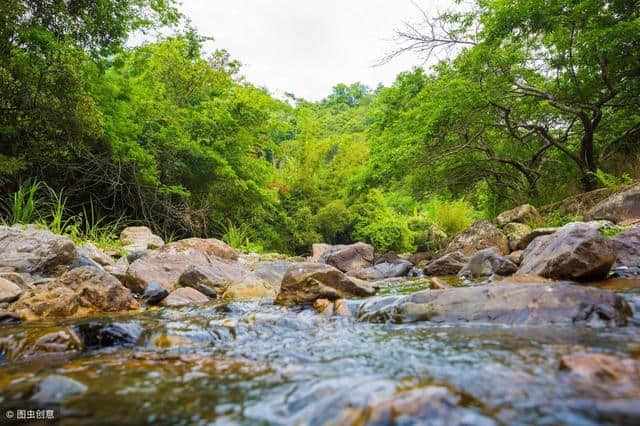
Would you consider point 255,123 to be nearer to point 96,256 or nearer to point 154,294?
point 96,256

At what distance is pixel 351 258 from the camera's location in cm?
895

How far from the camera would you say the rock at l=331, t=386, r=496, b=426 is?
3.96ft

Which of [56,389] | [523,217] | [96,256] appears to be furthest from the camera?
[523,217]

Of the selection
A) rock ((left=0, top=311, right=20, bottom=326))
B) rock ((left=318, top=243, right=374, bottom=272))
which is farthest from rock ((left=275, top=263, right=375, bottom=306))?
rock ((left=318, top=243, right=374, bottom=272))

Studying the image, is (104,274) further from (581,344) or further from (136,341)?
(581,344)

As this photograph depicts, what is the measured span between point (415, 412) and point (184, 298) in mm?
3852

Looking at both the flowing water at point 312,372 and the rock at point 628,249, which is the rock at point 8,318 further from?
the rock at point 628,249

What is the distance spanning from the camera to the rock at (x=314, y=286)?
3.90 meters

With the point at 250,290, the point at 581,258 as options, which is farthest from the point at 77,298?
the point at 581,258

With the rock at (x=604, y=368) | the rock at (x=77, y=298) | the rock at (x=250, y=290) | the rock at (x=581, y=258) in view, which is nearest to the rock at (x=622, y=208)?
the rock at (x=581, y=258)

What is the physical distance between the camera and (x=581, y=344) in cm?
191

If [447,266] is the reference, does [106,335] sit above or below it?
above

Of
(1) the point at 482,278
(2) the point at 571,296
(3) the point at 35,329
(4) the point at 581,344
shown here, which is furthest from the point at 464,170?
(3) the point at 35,329

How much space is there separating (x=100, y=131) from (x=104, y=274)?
4755mm
